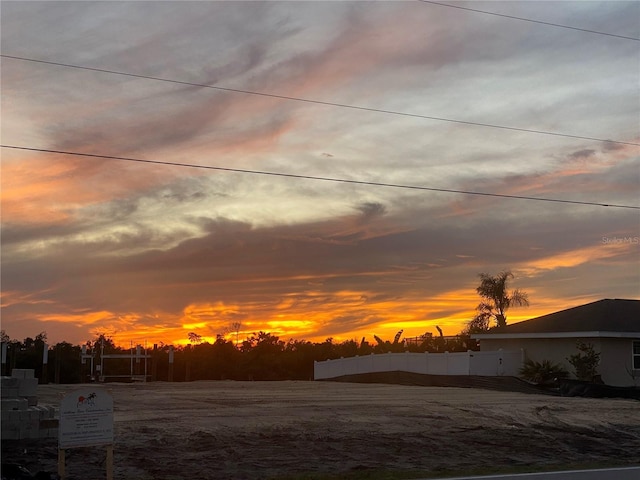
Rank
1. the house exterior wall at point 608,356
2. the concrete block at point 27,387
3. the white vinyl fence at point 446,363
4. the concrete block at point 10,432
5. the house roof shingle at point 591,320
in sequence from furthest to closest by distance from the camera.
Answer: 1. the white vinyl fence at point 446,363
2. the house roof shingle at point 591,320
3. the house exterior wall at point 608,356
4. the concrete block at point 27,387
5. the concrete block at point 10,432

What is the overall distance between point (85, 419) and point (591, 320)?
3179 cm

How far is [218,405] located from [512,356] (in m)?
21.2

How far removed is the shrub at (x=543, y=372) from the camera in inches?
1558

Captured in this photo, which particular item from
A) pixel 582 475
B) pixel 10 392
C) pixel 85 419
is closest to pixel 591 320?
pixel 582 475

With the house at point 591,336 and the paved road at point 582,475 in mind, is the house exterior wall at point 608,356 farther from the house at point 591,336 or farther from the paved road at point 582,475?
the paved road at point 582,475

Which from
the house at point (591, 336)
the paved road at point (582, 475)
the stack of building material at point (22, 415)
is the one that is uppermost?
the house at point (591, 336)

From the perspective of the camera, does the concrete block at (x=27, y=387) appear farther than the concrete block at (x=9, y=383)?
Yes

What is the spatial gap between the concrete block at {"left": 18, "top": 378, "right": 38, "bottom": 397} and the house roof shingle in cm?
2798

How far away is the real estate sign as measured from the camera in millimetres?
13531

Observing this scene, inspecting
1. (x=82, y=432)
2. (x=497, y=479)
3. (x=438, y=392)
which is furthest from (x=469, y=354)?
(x=82, y=432)

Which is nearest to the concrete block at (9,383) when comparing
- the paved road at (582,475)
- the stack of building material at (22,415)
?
the stack of building material at (22,415)

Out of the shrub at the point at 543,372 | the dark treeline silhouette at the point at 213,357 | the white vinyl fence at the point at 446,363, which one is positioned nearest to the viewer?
the shrub at the point at 543,372

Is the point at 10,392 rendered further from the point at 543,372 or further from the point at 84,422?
the point at 543,372

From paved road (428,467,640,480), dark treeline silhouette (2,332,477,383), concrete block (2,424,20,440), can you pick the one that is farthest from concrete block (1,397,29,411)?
dark treeline silhouette (2,332,477,383)
